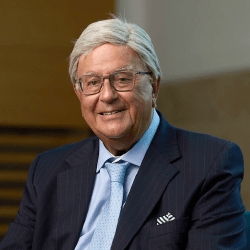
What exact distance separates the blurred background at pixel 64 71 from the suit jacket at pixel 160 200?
1825mm

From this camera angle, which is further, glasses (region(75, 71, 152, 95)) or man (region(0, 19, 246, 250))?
glasses (region(75, 71, 152, 95))

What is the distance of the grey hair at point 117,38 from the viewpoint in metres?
1.45

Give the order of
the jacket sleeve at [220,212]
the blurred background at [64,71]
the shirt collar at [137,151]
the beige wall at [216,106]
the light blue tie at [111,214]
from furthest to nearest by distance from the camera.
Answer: the blurred background at [64,71]
the beige wall at [216,106]
the shirt collar at [137,151]
the light blue tie at [111,214]
the jacket sleeve at [220,212]

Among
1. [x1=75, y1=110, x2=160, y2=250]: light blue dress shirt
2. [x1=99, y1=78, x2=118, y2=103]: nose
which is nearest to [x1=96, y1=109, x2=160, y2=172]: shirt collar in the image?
[x1=75, y1=110, x2=160, y2=250]: light blue dress shirt

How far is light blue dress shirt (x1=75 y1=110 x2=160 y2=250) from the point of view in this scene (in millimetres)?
1498

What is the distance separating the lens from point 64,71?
138 inches

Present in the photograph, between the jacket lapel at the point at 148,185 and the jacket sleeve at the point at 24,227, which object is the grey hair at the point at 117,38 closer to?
the jacket lapel at the point at 148,185

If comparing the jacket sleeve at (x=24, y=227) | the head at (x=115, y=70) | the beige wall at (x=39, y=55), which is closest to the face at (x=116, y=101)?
the head at (x=115, y=70)

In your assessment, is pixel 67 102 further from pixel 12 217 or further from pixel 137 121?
pixel 137 121

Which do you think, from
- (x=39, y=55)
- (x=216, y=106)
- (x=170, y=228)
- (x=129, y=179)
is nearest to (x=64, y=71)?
(x=39, y=55)

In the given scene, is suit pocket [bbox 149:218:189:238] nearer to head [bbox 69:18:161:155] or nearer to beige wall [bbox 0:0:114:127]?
head [bbox 69:18:161:155]

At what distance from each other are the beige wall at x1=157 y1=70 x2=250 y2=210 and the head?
1.84 meters

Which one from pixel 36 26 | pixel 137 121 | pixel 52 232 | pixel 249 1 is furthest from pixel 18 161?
pixel 249 1

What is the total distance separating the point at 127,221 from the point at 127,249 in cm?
10
